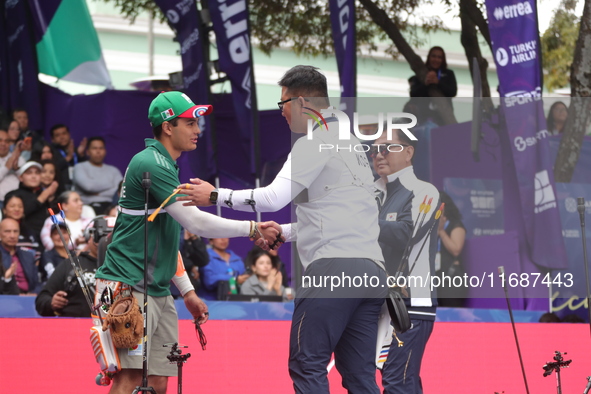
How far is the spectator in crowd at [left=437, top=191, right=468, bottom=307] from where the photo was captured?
7551 mm

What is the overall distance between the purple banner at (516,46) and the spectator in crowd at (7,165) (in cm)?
531

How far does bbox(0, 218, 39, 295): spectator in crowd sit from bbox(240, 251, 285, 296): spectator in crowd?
200cm

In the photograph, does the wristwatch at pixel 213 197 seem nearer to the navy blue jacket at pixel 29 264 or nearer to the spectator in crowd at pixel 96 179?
the navy blue jacket at pixel 29 264

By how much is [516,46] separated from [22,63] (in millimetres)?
6777

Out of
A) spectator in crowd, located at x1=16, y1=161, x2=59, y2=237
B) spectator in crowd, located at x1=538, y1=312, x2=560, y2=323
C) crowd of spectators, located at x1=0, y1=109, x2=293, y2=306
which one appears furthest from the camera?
spectator in crowd, located at x1=16, y1=161, x2=59, y2=237

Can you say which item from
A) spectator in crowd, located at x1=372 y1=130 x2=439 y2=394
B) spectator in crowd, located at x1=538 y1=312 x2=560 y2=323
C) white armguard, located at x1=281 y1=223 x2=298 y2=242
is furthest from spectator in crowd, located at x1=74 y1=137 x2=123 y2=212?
white armguard, located at x1=281 y1=223 x2=298 y2=242

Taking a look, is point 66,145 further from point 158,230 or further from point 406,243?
point 158,230

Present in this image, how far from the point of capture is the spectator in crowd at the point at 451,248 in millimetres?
7551

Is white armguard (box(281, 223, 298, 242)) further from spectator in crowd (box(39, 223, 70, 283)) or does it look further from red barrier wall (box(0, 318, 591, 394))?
spectator in crowd (box(39, 223, 70, 283))

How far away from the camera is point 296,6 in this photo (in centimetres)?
1430

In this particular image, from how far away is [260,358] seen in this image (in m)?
6.80

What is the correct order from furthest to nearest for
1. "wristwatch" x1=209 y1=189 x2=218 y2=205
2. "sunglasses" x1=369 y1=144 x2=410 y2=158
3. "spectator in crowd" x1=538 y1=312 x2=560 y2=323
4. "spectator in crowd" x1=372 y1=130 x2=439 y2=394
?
"spectator in crowd" x1=538 y1=312 x2=560 y2=323 < "sunglasses" x1=369 y1=144 x2=410 y2=158 < "spectator in crowd" x1=372 y1=130 x2=439 y2=394 < "wristwatch" x1=209 y1=189 x2=218 y2=205

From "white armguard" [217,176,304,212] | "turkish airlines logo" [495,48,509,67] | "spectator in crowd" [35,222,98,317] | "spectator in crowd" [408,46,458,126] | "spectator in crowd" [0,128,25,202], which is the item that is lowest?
"spectator in crowd" [35,222,98,317]

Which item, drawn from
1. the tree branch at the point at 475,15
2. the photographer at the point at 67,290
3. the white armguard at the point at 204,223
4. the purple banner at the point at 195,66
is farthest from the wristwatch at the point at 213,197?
the tree branch at the point at 475,15
